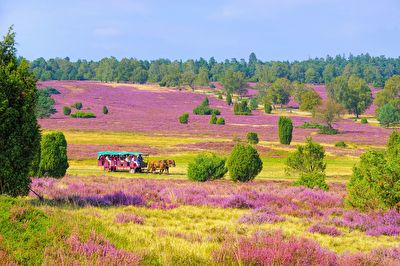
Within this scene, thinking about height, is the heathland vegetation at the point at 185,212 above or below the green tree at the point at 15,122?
below

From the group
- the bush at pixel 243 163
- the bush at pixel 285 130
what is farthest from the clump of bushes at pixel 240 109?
the bush at pixel 243 163

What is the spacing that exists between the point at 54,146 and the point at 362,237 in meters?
20.9

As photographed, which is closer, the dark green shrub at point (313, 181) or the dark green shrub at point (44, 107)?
the dark green shrub at point (313, 181)

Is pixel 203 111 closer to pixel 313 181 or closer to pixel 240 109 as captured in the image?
pixel 240 109

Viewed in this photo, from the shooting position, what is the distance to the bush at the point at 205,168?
3231 cm

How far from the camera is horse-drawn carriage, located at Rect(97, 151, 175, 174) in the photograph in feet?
130

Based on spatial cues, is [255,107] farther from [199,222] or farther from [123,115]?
[199,222]

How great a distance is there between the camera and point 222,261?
7.67m

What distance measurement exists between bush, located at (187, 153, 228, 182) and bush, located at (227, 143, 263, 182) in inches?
70.7

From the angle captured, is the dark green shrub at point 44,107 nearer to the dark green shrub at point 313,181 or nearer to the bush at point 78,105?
the bush at point 78,105

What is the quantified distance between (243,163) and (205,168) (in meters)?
2.86

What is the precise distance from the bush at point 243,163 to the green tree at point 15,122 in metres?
18.8

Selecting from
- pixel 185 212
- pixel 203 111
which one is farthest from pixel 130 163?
pixel 203 111

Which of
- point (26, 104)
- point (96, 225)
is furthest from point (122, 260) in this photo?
point (26, 104)
